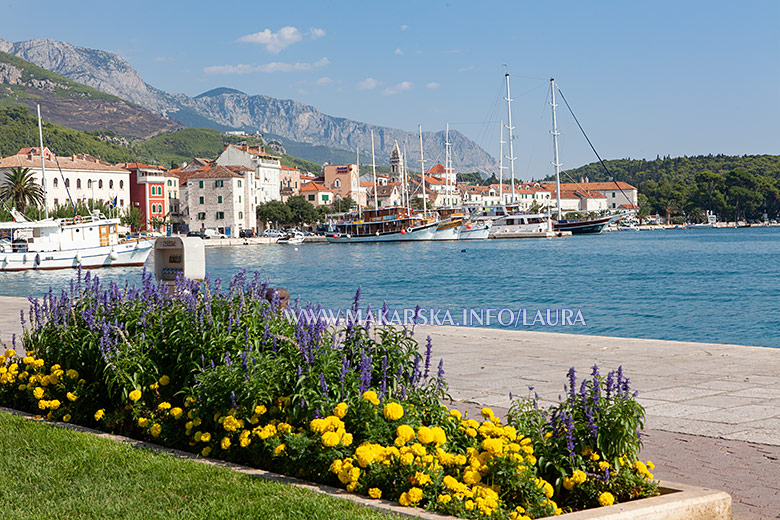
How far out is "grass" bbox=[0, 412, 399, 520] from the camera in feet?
13.0

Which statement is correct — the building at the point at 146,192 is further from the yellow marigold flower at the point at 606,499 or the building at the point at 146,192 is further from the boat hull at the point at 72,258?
the yellow marigold flower at the point at 606,499

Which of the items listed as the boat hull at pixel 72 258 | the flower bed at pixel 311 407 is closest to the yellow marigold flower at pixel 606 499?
the flower bed at pixel 311 407

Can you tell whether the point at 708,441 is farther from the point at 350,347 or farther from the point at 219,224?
the point at 219,224

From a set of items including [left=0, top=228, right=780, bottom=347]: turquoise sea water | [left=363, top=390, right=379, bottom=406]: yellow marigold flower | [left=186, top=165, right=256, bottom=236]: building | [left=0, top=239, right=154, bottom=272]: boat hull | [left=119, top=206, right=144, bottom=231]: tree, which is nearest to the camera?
[left=363, top=390, right=379, bottom=406]: yellow marigold flower

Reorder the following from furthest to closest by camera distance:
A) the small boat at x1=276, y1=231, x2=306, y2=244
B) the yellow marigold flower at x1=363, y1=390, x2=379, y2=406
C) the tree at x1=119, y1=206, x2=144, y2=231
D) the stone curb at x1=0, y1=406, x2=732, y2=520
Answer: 1. the small boat at x1=276, y1=231, x2=306, y2=244
2. the tree at x1=119, y1=206, x2=144, y2=231
3. the yellow marigold flower at x1=363, y1=390, x2=379, y2=406
4. the stone curb at x1=0, y1=406, x2=732, y2=520

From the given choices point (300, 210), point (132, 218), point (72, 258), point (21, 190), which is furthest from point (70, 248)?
point (300, 210)

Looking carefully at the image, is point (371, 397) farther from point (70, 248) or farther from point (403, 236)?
point (403, 236)

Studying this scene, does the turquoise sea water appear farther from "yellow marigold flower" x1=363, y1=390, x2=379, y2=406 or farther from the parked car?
the parked car

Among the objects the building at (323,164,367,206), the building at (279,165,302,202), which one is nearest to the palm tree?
the building at (279,165,302,202)

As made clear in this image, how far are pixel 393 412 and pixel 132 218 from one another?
9187 centimetres

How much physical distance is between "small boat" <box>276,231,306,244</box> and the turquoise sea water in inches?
888

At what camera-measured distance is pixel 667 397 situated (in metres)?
7.42

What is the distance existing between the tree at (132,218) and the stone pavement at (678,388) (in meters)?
83.5

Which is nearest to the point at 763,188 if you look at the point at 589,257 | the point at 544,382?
the point at 589,257
